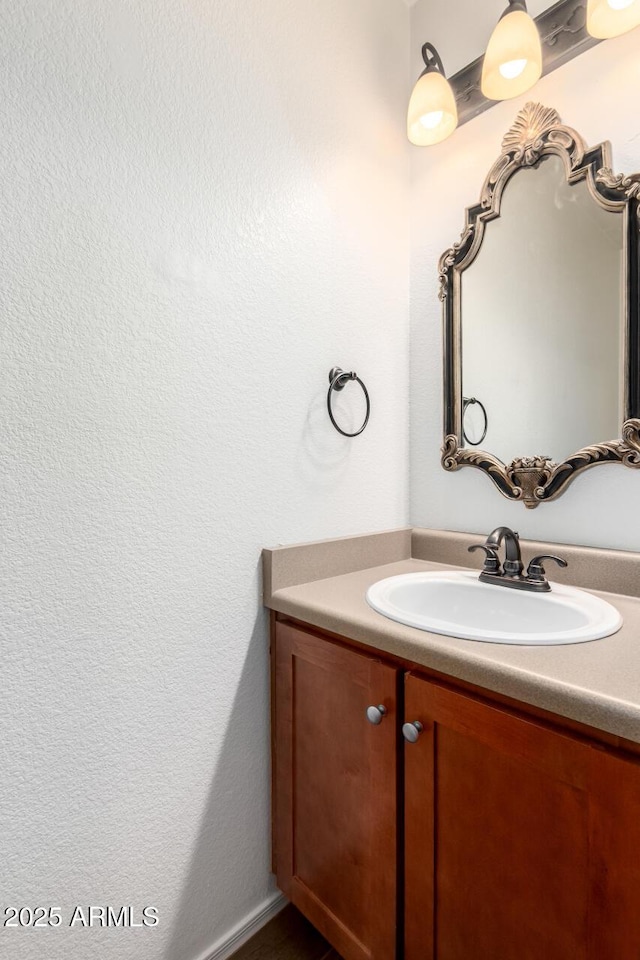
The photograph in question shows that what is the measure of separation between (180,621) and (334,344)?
2.80 feet

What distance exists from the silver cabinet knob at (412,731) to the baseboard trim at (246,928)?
2.51ft

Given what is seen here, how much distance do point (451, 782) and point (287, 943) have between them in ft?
2.57

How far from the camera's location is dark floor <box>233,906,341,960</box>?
114 centimetres

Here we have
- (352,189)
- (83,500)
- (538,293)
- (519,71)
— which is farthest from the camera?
(352,189)

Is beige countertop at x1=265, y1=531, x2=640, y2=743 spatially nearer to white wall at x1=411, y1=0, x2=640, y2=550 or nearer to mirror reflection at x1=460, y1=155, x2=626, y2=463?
white wall at x1=411, y1=0, x2=640, y2=550

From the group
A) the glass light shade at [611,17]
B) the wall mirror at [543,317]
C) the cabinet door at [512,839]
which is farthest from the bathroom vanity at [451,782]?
the glass light shade at [611,17]

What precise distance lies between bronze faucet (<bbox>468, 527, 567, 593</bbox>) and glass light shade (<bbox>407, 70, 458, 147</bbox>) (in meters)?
1.16

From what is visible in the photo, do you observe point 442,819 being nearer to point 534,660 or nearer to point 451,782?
point 451,782

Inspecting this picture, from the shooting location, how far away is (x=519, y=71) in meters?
1.19

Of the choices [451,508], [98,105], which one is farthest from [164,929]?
[98,105]

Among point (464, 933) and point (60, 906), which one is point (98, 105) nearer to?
point (60, 906)

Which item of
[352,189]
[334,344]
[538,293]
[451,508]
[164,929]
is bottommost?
[164,929]

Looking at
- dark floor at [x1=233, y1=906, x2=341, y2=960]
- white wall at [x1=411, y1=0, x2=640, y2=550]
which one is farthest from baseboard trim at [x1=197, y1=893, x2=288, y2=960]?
white wall at [x1=411, y1=0, x2=640, y2=550]

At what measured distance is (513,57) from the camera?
1.17 meters
